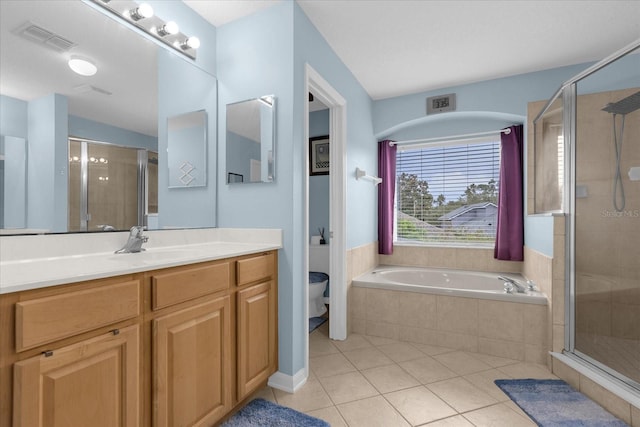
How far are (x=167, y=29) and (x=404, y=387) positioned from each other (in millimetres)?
2565

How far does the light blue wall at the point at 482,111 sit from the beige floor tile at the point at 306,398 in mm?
1878

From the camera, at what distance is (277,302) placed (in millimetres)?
1900

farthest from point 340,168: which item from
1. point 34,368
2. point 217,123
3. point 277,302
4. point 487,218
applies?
point 34,368

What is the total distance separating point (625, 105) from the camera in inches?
71.7

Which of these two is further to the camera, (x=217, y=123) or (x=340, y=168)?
(x=340, y=168)

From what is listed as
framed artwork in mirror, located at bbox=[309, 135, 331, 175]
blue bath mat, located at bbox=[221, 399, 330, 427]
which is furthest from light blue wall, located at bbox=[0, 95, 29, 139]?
framed artwork in mirror, located at bbox=[309, 135, 331, 175]

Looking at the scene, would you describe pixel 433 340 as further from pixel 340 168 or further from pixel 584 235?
pixel 340 168

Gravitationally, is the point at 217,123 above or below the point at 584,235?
above

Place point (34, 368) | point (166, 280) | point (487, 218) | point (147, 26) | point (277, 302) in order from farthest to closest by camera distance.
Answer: point (487, 218) → point (277, 302) → point (147, 26) → point (166, 280) → point (34, 368)

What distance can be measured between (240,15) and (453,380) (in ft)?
9.14

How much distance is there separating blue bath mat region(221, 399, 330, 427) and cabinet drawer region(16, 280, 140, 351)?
34.9 inches

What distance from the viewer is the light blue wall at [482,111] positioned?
273cm

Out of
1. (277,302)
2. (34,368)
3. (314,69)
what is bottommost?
(277,302)

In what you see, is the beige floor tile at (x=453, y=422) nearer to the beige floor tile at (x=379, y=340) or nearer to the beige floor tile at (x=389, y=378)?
the beige floor tile at (x=389, y=378)
